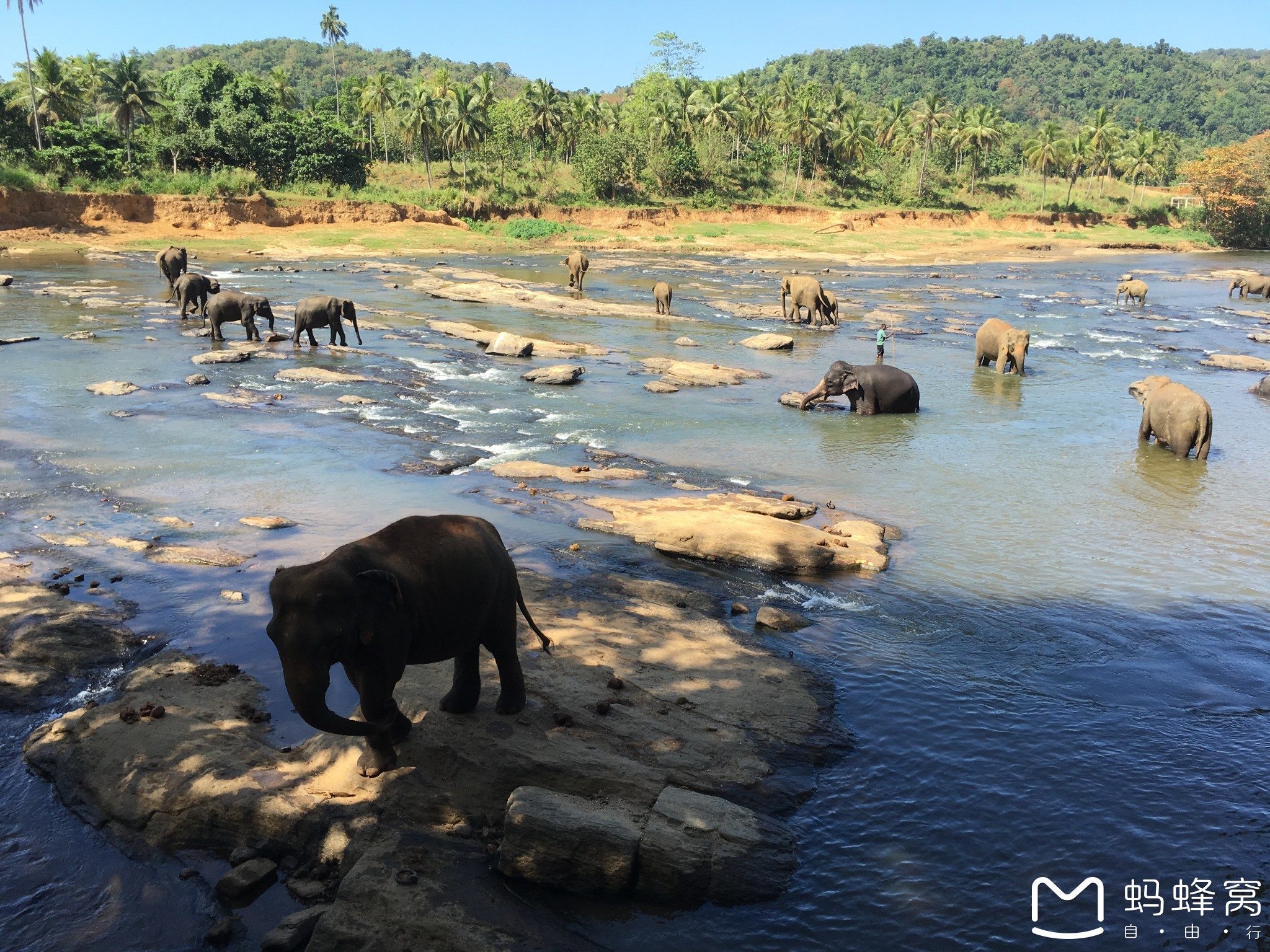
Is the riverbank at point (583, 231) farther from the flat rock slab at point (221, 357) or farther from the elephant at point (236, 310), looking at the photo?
the flat rock slab at point (221, 357)

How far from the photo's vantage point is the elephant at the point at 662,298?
124 ft

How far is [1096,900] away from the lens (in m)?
6.88

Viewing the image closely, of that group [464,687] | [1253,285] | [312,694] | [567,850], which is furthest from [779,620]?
[1253,285]

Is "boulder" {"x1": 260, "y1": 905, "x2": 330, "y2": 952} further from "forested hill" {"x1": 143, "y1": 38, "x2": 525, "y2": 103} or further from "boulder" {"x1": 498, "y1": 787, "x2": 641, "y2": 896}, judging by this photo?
"forested hill" {"x1": 143, "y1": 38, "x2": 525, "y2": 103}

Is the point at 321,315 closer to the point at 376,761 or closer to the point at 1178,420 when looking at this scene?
the point at 1178,420

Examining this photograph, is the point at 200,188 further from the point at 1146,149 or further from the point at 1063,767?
the point at 1146,149

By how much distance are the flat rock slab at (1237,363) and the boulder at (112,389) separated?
3056 centimetres

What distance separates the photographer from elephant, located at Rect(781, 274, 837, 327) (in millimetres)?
36875

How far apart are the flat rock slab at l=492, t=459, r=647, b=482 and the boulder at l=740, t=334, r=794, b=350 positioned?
15.2m

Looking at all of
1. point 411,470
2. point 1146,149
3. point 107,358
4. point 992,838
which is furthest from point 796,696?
point 1146,149

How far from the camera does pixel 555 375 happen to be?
2452 cm

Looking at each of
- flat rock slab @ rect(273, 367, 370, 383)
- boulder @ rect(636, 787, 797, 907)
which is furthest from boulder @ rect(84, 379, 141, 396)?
boulder @ rect(636, 787, 797, 907)

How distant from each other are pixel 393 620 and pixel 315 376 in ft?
62.1

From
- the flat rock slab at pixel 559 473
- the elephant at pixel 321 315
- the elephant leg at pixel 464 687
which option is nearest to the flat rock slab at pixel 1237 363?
the flat rock slab at pixel 559 473
